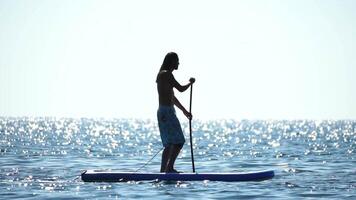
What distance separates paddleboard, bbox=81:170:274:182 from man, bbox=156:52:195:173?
0.39 meters

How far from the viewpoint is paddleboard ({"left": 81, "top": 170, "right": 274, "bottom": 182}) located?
14266 millimetres

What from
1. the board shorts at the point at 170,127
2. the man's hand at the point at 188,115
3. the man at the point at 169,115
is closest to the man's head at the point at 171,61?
the man at the point at 169,115

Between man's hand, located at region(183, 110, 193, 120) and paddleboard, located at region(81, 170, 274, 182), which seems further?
man's hand, located at region(183, 110, 193, 120)

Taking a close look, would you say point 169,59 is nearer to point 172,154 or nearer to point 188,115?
point 188,115

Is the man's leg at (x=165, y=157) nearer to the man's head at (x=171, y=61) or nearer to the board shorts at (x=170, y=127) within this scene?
the board shorts at (x=170, y=127)

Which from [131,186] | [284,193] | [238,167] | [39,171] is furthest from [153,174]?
[238,167]

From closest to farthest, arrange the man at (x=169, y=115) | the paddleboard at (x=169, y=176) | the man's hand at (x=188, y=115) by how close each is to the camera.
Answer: the paddleboard at (x=169, y=176), the man's hand at (x=188, y=115), the man at (x=169, y=115)

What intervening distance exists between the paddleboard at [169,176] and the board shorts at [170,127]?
68 centimetres

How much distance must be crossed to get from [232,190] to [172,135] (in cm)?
198

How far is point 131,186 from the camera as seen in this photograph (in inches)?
539

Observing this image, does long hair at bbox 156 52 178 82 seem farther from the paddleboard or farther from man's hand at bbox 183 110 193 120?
the paddleboard

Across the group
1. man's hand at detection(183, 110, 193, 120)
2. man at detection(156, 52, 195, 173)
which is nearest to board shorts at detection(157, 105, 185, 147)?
man at detection(156, 52, 195, 173)

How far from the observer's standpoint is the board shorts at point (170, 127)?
14.6 meters

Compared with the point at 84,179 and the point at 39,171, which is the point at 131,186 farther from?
the point at 39,171
